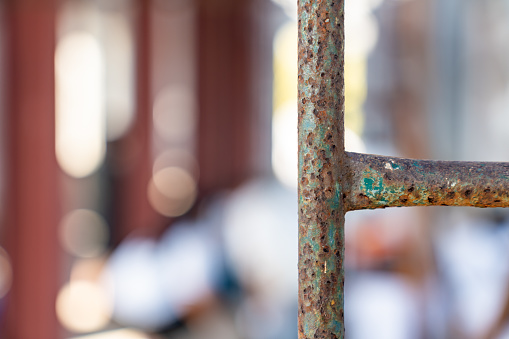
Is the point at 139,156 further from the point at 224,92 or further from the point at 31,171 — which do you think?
the point at 224,92

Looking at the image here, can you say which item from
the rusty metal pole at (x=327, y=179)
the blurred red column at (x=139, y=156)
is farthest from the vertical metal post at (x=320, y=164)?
the blurred red column at (x=139, y=156)

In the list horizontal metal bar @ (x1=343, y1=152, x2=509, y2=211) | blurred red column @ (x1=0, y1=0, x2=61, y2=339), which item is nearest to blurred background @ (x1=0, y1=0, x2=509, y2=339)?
blurred red column @ (x1=0, y1=0, x2=61, y2=339)

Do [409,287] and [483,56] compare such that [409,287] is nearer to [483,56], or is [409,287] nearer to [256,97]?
[483,56]

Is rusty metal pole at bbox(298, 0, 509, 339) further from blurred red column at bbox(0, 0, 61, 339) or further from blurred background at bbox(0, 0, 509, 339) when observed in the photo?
blurred red column at bbox(0, 0, 61, 339)

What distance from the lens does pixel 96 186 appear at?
2.34 metres

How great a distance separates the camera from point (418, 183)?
16.9 inches

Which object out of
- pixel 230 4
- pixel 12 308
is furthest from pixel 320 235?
pixel 230 4

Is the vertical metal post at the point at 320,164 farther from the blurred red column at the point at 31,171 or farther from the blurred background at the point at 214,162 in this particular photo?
the blurred red column at the point at 31,171

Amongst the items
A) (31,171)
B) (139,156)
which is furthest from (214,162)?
(31,171)

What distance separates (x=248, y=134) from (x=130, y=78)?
926 mm

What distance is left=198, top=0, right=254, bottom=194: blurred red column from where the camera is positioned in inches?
117

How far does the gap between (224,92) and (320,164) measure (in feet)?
9.04

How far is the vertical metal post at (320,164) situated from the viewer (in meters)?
0.41

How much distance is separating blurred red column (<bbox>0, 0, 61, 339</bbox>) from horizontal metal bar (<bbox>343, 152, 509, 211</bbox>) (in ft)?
6.23
